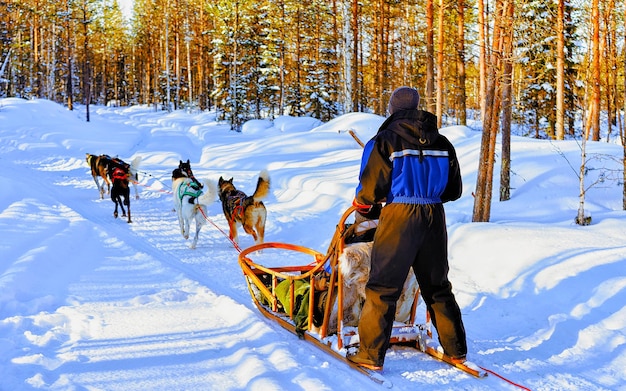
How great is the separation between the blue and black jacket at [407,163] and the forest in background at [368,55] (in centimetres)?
455

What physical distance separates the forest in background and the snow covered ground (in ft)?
5.28

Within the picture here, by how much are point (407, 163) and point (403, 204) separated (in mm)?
243

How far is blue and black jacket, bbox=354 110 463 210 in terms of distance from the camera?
2.92 m

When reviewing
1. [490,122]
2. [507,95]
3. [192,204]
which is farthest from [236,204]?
[507,95]

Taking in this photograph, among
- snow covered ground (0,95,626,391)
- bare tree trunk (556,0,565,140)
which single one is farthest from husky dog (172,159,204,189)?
bare tree trunk (556,0,565,140)

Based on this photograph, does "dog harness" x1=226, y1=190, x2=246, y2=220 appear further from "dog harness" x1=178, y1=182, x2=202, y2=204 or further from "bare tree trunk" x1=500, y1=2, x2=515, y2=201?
"bare tree trunk" x1=500, y1=2, x2=515, y2=201

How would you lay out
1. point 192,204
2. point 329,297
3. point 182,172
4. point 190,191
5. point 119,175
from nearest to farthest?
1. point 329,297
2. point 192,204
3. point 190,191
4. point 182,172
5. point 119,175

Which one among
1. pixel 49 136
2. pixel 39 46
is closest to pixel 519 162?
pixel 49 136

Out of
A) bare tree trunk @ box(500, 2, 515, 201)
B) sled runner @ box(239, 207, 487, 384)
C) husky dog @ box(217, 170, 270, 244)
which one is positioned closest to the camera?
sled runner @ box(239, 207, 487, 384)

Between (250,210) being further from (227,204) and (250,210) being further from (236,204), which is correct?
(227,204)

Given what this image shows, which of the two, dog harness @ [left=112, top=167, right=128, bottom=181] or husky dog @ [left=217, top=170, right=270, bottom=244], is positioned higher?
dog harness @ [left=112, top=167, right=128, bottom=181]

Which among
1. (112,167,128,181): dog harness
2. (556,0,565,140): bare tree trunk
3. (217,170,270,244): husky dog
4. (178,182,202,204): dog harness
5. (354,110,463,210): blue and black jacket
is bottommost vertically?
(217,170,270,244): husky dog

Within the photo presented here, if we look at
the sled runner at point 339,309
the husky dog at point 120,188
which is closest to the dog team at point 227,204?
the husky dog at point 120,188

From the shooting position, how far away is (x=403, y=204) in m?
2.93
